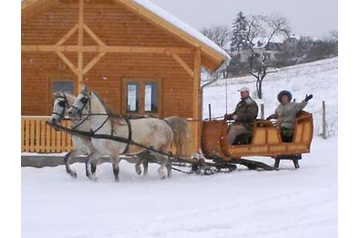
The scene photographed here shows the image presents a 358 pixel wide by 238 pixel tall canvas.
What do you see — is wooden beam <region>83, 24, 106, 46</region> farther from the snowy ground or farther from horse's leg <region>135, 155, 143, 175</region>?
horse's leg <region>135, 155, 143, 175</region>

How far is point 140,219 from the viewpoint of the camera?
737 cm

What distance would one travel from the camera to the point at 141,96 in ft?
53.7

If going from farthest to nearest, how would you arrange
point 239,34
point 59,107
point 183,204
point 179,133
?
point 239,34 → point 179,133 → point 59,107 → point 183,204

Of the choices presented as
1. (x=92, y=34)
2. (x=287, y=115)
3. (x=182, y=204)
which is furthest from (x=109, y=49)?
(x=182, y=204)

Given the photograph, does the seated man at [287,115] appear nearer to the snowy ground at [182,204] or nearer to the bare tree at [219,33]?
the snowy ground at [182,204]

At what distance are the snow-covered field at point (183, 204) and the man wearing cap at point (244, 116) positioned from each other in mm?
739

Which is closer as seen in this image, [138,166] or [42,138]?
[138,166]

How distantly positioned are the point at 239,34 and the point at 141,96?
1047 cm

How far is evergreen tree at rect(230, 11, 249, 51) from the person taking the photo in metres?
24.5

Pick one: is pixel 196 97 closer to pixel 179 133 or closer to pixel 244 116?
pixel 179 133

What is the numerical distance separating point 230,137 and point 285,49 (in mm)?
5334

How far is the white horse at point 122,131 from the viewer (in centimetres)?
1083

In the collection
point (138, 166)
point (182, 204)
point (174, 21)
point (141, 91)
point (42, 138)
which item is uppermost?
point (174, 21)
